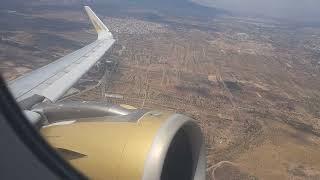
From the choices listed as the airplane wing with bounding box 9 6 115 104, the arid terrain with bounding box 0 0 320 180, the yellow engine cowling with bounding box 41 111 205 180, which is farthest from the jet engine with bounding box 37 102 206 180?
the arid terrain with bounding box 0 0 320 180

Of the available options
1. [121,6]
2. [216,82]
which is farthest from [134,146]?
[121,6]

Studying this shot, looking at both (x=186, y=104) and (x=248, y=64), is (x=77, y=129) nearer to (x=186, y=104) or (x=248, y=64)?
(x=186, y=104)

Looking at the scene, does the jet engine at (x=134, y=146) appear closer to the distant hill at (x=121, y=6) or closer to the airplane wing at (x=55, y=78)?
the airplane wing at (x=55, y=78)

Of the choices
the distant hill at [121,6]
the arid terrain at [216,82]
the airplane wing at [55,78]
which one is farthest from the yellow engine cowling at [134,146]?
the distant hill at [121,6]

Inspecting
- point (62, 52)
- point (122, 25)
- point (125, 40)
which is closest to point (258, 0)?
point (122, 25)

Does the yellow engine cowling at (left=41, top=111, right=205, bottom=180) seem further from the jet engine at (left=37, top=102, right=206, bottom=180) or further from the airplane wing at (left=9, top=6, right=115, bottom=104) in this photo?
the airplane wing at (left=9, top=6, right=115, bottom=104)
